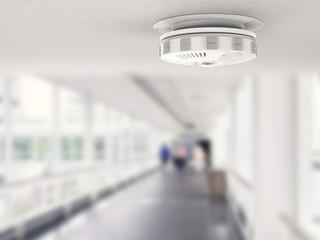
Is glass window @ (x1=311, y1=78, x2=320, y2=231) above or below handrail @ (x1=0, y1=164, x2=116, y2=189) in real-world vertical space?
above

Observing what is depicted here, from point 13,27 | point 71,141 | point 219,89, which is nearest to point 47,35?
point 13,27

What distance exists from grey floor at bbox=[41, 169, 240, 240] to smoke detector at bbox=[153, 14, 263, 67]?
5.49 metres

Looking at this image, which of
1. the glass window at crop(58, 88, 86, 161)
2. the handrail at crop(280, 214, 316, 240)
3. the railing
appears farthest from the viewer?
the glass window at crop(58, 88, 86, 161)

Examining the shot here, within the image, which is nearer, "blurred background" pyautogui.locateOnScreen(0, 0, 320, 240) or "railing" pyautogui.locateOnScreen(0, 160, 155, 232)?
"blurred background" pyautogui.locateOnScreen(0, 0, 320, 240)

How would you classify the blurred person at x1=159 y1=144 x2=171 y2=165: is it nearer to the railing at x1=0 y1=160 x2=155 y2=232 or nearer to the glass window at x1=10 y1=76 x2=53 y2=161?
the glass window at x1=10 y1=76 x2=53 y2=161

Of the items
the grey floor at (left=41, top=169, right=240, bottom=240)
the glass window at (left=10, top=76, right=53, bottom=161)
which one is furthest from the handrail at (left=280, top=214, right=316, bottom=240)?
the glass window at (left=10, top=76, right=53, bottom=161)

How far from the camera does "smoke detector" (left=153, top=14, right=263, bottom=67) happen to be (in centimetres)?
162

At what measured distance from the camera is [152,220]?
845cm

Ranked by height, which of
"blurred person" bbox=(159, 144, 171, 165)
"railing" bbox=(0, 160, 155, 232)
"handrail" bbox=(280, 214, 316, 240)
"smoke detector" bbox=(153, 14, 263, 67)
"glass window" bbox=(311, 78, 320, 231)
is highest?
"smoke detector" bbox=(153, 14, 263, 67)

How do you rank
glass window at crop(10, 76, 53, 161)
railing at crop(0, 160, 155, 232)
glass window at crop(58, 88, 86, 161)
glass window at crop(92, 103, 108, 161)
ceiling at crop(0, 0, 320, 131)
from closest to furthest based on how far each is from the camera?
ceiling at crop(0, 0, 320, 131) < railing at crop(0, 160, 155, 232) < glass window at crop(10, 76, 53, 161) < glass window at crop(92, 103, 108, 161) < glass window at crop(58, 88, 86, 161)

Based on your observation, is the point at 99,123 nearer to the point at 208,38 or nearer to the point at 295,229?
the point at 295,229

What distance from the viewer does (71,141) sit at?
1817 cm

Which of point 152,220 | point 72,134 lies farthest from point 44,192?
point 72,134

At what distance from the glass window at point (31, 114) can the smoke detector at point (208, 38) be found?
6.26 meters
